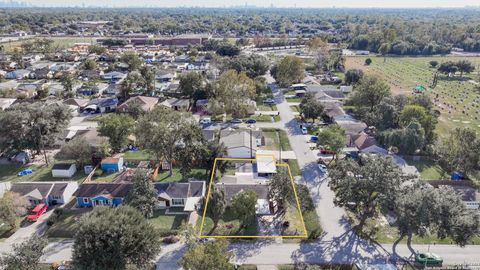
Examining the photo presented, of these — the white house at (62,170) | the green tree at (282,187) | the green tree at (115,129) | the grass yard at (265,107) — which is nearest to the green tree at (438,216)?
the green tree at (282,187)

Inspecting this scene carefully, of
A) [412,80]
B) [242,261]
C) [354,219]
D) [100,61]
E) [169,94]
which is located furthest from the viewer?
[100,61]

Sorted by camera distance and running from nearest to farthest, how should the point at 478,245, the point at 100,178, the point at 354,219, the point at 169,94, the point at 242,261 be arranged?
the point at 242,261 < the point at 478,245 < the point at 354,219 < the point at 100,178 < the point at 169,94

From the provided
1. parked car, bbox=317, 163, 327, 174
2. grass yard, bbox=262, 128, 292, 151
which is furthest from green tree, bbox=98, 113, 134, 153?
parked car, bbox=317, 163, 327, 174

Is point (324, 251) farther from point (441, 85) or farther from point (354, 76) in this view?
point (441, 85)

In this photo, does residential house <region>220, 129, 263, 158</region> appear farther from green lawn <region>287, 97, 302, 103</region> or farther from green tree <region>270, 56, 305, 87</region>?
green tree <region>270, 56, 305, 87</region>

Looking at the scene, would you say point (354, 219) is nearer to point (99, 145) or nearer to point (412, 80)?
point (99, 145)

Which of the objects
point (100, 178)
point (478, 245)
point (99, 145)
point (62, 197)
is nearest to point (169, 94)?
point (99, 145)
